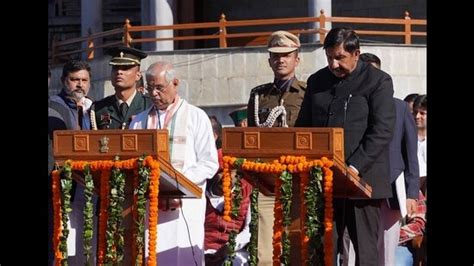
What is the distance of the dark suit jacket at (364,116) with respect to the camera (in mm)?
11047

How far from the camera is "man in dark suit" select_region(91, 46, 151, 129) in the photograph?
12539mm

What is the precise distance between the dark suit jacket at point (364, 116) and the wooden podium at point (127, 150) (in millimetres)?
1054

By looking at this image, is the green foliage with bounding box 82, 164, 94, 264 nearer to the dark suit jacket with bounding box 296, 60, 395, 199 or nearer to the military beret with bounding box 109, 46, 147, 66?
the military beret with bounding box 109, 46, 147, 66

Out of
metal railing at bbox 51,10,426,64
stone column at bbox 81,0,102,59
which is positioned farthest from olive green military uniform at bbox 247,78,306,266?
stone column at bbox 81,0,102,59

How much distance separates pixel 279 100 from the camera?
12.1 meters

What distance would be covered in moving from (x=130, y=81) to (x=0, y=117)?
2103mm

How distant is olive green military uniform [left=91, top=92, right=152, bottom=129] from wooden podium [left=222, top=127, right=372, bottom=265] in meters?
1.97

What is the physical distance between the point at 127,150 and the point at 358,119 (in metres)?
1.59

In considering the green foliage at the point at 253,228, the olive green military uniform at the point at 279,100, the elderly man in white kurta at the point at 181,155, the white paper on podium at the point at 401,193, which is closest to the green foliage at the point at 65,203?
the elderly man in white kurta at the point at 181,155

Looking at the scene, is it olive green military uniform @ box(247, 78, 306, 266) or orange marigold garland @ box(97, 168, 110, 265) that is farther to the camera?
olive green military uniform @ box(247, 78, 306, 266)

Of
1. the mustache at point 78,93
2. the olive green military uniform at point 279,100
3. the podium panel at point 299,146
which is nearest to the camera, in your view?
the podium panel at point 299,146

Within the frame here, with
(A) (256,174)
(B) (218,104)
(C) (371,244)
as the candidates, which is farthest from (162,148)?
(B) (218,104)

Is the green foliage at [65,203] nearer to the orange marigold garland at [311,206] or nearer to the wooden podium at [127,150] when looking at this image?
the wooden podium at [127,150]
